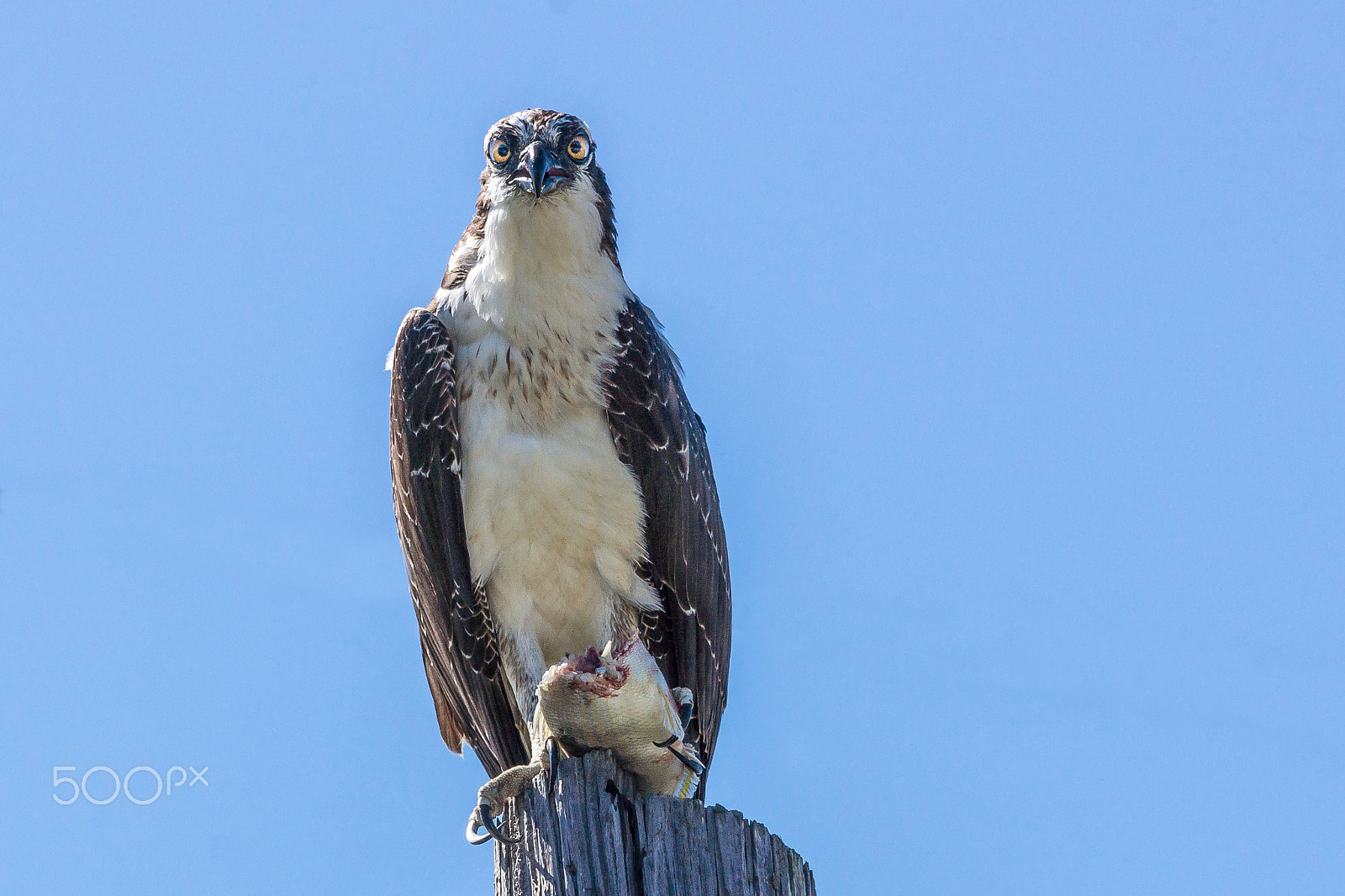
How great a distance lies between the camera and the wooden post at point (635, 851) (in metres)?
3.88

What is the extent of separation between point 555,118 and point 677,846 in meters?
3.59

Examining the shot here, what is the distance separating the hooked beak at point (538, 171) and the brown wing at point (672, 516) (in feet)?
2.22

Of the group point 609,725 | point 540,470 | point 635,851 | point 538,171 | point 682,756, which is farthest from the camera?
point 538,171

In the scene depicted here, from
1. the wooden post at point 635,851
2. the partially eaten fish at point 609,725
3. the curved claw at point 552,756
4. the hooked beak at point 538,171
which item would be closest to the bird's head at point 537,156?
the hooked beak at point 538,171

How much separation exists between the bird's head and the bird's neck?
0.06m

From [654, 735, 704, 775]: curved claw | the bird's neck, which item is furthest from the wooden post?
the bird's neck

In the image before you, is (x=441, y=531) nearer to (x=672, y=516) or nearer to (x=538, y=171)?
(x=672, y=516)

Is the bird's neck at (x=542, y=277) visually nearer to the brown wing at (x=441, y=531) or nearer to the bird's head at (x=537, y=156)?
the bird's head at (x=537, y=156)

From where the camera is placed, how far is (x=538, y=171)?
6008 mm

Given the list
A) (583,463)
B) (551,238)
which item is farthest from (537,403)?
(551,238)

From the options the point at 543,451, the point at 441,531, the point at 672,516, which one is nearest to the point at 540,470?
the point at 543,451

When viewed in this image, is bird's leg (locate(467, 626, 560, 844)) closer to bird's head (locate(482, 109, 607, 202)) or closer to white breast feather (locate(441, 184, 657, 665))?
white breast feather (locate(441, 184, 657, 665))

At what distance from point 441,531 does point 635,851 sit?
2.25 meters

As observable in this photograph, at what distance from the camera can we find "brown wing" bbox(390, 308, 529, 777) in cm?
590
